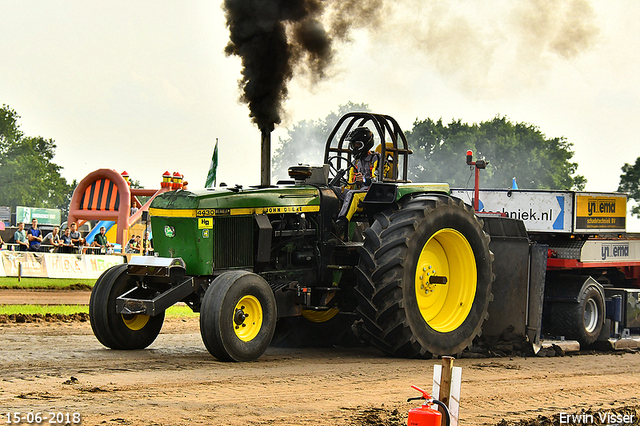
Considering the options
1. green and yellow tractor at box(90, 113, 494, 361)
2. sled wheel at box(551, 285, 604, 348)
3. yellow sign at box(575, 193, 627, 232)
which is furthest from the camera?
yellow sign at box(575, 193, 627, 232)

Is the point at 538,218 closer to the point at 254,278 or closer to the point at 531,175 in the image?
the point at 254,278

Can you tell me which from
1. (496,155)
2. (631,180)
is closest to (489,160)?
(496,155)

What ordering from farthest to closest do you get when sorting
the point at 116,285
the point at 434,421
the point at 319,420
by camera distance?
the point at 116,285
the point at 319,420
the point at 434,421

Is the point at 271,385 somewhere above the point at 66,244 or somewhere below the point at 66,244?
below

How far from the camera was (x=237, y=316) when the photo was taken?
289 inches

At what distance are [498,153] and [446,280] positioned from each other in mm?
52424

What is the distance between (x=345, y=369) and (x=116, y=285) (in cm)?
252

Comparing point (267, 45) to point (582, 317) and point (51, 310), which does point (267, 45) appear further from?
point (51, 310)

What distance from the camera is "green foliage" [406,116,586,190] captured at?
191ft

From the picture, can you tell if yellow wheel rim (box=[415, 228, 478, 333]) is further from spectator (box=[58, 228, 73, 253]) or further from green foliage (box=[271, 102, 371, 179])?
green foliage (box=[271, 102, 371, 179])

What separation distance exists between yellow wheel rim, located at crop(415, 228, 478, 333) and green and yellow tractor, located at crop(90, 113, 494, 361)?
0.01 m

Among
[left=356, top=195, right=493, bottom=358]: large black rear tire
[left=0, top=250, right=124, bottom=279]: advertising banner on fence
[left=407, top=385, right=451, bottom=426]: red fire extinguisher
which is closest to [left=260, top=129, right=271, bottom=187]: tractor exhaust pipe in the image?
[left=356, top=195, right=493, bottom=358]: large black rear tire

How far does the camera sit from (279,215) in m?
8.43

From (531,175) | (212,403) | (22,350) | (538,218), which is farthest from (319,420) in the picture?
(531,175)
